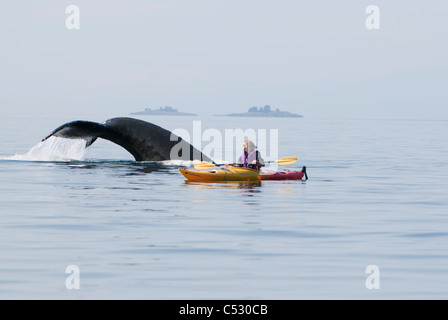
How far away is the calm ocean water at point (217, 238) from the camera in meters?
9.02

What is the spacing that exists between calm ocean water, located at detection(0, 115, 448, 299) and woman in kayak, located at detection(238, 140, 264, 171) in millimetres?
950

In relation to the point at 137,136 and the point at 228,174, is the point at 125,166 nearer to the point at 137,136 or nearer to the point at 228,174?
the point at 137,136

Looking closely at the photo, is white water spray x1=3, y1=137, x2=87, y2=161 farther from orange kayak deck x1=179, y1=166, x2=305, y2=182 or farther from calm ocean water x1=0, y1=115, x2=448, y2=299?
orange kayak deck x1=179, y1=166, x2=305, y2=182

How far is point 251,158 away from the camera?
2112cm

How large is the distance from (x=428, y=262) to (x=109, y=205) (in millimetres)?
6962

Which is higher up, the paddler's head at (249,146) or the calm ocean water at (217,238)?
the paddler's head at (249,146)

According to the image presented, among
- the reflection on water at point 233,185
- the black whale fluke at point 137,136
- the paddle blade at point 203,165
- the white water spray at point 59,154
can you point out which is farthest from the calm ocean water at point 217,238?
the white water spray at point 59,154

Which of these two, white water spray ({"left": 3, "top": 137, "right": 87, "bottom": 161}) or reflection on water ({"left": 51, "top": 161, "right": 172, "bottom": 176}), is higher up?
white water spray ({"left": 3, "top": 137, "right": 87, "bottom": 161})

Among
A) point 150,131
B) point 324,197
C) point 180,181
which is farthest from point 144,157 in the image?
point 324,197

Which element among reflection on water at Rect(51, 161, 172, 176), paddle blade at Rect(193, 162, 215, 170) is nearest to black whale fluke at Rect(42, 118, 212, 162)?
reflection on water at Rect(51, 161, 172, 176)

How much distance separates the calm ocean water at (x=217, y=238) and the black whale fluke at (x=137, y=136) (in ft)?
3.77

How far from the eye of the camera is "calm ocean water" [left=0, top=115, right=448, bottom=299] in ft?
29.6

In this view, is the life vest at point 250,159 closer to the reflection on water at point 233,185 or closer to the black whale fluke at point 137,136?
the reflection on water at point 233,185
